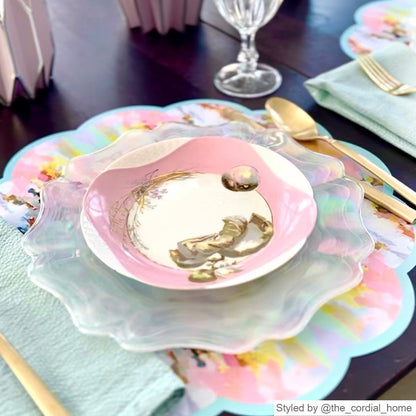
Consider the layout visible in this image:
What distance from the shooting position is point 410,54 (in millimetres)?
781

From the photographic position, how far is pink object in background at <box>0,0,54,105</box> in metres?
0.72

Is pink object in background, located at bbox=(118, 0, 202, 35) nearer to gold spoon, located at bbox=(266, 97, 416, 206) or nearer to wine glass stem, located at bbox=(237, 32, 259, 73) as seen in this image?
wine glass stem, located at bbox=(237, 32, 259, 73)

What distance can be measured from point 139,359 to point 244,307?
82mm

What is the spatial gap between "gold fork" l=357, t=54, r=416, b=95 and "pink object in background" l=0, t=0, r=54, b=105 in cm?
37

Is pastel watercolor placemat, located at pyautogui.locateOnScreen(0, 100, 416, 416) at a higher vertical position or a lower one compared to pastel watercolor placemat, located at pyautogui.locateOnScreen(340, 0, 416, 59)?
lower

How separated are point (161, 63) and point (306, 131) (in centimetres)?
24

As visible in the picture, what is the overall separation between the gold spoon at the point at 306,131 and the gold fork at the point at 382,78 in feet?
0.32

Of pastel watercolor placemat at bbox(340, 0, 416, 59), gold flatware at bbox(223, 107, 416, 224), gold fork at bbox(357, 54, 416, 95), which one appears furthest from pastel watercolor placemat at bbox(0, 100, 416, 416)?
pastel watercolor placemat at bbox(340, 0, 416, 59)

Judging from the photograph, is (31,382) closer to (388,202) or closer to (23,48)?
(388,202)

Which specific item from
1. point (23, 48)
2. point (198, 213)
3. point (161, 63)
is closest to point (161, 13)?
point (161, 63)

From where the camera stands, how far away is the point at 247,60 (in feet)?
2.61

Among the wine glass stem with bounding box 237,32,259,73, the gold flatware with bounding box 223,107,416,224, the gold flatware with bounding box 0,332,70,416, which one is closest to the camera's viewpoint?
the gold flatware with bounding box 0,332,70,416

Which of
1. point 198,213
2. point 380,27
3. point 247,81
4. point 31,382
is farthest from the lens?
point 380,27

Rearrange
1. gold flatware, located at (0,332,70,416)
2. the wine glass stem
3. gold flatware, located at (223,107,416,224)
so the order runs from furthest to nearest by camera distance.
Answer: 1. the wine glass stem
2. gold flatware, located at (223,107,416,224)
3. gold flatware, located at (0,332,70,416)
